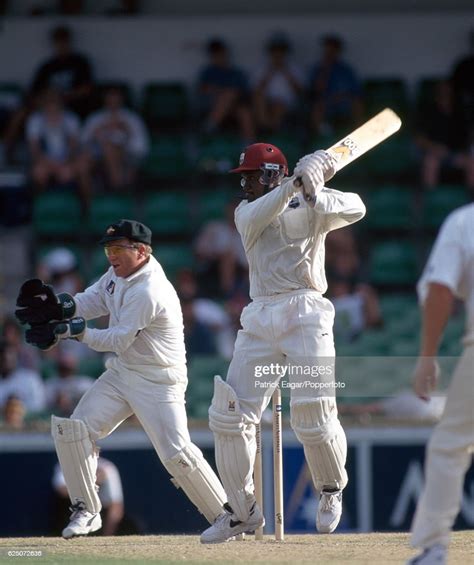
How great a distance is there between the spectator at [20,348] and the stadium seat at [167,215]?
1.89 metres

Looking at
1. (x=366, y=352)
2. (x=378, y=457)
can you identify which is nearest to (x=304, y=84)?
(x=366, y=352)

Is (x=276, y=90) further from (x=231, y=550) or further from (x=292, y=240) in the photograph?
(x=231, y=550)

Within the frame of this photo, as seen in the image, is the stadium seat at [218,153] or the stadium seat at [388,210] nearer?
the stadium seat at [388,210]

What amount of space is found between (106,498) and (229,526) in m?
2.86

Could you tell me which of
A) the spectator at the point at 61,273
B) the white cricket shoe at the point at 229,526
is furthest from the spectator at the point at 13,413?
the white cricket shoe at the point at 229,526

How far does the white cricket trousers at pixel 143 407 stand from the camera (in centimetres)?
704

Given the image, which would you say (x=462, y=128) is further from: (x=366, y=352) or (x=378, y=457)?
(x=378, y=457)

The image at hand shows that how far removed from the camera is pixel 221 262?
12.0 meters

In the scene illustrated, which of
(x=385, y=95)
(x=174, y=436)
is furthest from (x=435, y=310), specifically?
(x=385, y=95)

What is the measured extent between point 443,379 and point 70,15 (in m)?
6.27

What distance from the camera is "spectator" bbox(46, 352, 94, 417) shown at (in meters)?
10.6

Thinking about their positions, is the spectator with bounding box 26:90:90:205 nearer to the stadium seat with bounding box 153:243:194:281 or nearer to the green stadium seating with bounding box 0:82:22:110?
the green stadium seating with bounding box 0:82:22:110

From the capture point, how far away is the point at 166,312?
712cm

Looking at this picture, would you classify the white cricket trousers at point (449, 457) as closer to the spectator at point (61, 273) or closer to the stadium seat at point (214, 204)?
the spectator at point (61, 273)
